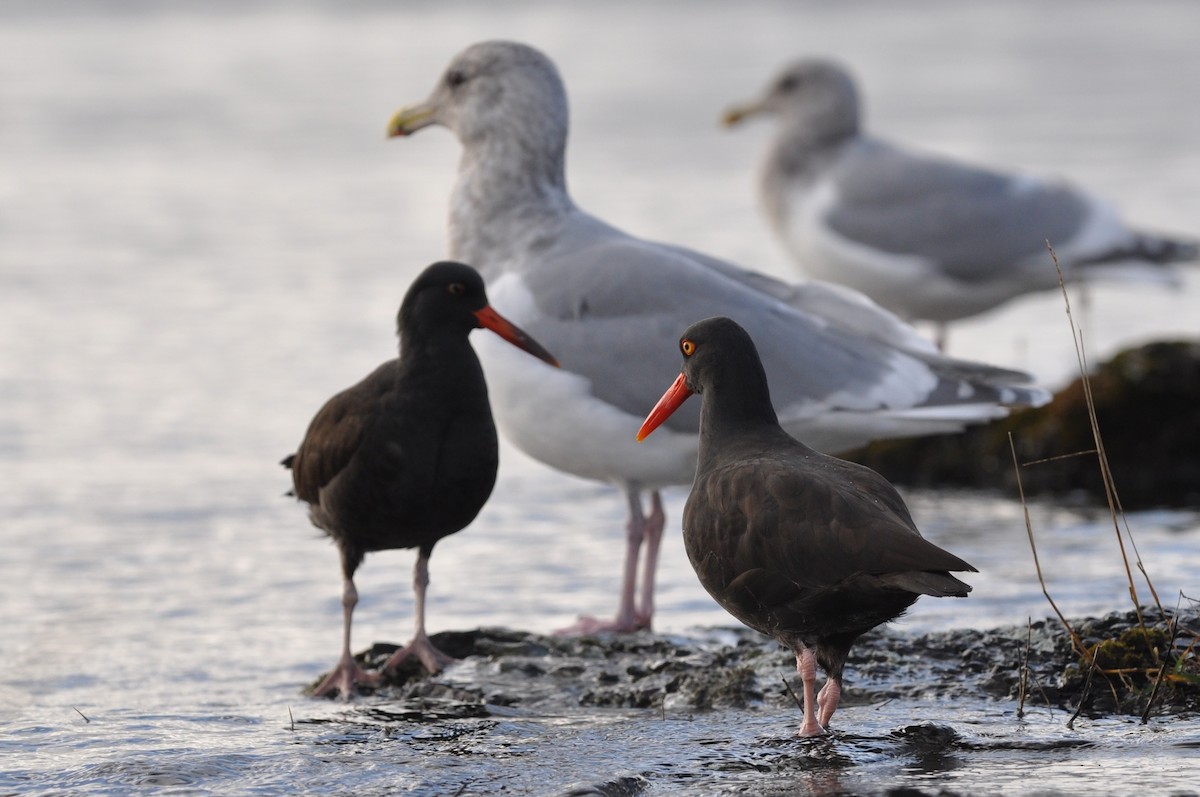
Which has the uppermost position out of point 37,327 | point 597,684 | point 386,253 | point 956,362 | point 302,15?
point 302,15

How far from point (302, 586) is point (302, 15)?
3290cm

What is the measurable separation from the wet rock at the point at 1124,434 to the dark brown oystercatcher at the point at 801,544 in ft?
12.9

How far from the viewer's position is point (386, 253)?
49.7 ft

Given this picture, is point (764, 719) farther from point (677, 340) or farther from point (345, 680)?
point (677, 340)

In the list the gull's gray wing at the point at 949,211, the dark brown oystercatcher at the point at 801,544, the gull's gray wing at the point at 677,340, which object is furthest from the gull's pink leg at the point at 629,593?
the gull's gray wing at the point at 949,211

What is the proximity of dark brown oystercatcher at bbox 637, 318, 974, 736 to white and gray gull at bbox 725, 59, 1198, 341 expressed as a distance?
6.23 m

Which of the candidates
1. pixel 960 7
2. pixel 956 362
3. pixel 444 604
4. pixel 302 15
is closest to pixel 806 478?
pixel 956 362

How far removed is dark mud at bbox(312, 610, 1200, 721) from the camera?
479cm

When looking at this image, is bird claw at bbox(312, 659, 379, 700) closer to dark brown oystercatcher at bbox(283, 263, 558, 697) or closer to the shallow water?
dark brown oystercatcher at bbox(283, 263, 558, 697)

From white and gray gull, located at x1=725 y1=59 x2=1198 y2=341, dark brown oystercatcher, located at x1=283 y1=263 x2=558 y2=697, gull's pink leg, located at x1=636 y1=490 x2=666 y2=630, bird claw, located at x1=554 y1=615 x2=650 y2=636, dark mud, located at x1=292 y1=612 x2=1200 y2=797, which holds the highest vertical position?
white and gray gull, located at x1=725 y1=59 x2=1198 y2=341

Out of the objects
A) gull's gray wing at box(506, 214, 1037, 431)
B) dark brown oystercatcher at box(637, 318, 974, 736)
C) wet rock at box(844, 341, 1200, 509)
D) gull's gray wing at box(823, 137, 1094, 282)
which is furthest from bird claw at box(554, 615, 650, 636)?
gull's gray wing at box(823, 137, 1094, 282)

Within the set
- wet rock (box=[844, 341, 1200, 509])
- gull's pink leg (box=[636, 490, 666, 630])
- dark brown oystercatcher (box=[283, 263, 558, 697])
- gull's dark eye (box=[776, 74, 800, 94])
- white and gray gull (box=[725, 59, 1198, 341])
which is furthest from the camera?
gull's dark eye (box=[776, 74, 800, 94])

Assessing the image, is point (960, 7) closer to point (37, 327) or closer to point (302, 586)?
point (37, 327)

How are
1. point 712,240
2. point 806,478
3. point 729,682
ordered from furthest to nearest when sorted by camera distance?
point 712,240
point 729,682
point 806,478
